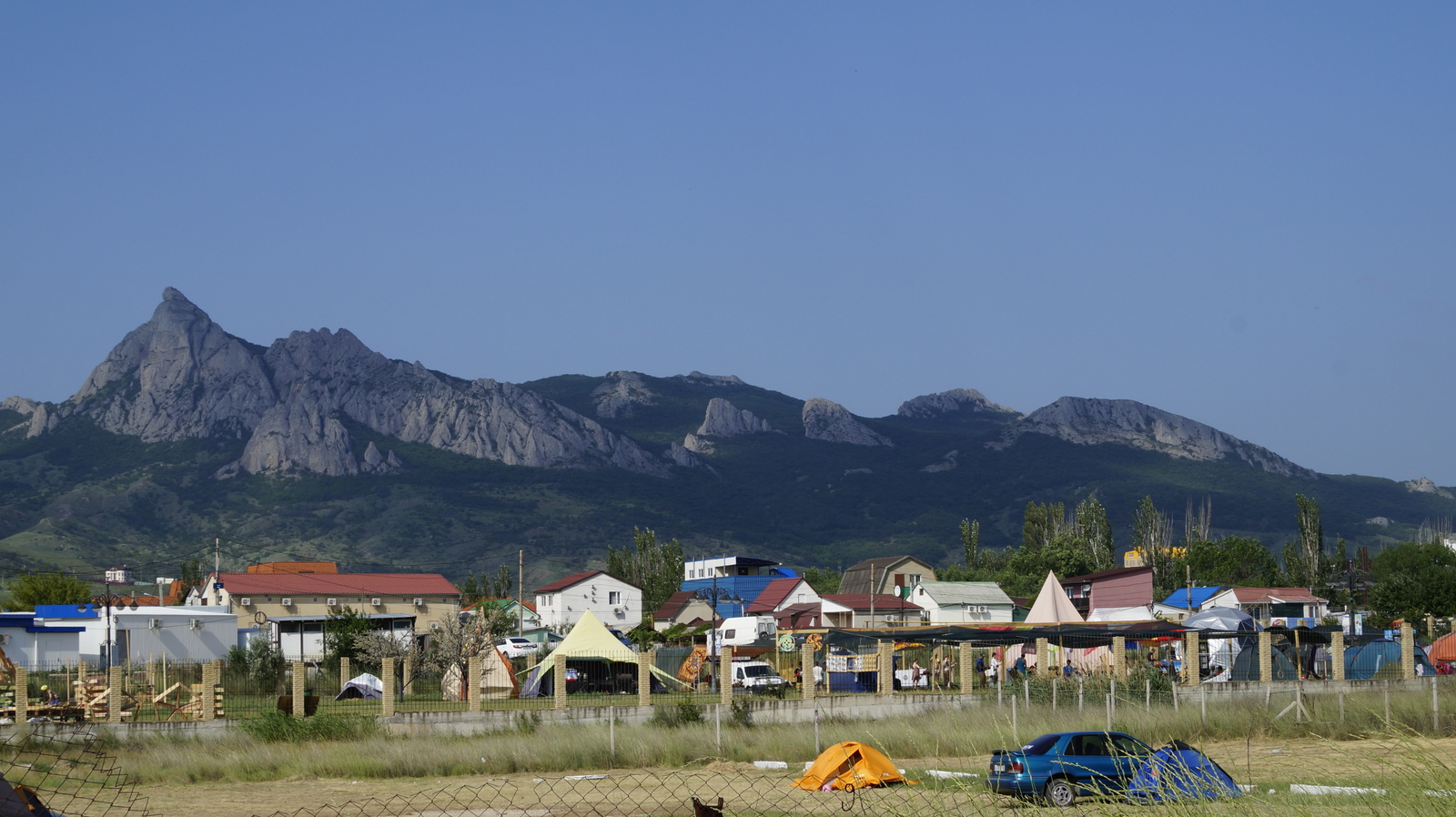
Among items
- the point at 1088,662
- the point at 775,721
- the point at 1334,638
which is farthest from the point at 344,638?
the point at 1334,638

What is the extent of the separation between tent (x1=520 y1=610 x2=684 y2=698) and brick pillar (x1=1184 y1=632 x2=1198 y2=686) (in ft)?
54.4

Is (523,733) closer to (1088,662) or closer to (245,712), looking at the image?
(245,712)

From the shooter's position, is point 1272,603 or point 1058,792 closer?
point 1058,792

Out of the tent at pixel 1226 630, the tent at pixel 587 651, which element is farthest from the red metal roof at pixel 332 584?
the tent at pixel 1226 630

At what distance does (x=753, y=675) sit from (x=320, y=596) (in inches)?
1475

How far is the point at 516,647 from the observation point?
59344 millimetres

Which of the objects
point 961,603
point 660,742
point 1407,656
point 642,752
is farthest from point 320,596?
point 1407,656

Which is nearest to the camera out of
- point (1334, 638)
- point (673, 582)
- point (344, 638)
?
point (1334, 638)

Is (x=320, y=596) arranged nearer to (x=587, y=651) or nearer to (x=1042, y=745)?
(x=587, y=651)

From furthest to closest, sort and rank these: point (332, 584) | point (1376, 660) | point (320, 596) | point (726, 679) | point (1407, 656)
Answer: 1. point (332, 584)
2. point (320, 596)
3. point (1376, 660)
4. point (1407, 656)
5. point (726, 679)

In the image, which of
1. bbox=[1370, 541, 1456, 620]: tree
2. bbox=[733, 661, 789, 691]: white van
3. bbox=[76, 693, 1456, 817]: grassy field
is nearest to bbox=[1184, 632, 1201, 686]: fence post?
bbox=[76, 693, 1456, 817]: grassy field

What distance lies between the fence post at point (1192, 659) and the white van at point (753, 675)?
13.1 m

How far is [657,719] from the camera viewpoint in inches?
1179

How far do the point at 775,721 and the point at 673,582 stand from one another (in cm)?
8733
